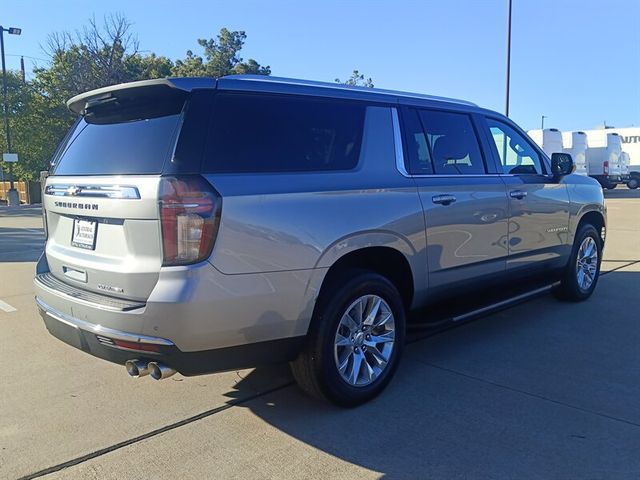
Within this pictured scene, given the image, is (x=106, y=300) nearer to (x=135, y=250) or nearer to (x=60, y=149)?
(x=135, y=250)

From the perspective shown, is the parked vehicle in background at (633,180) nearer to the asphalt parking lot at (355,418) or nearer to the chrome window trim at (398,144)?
the asphalt parking lot at (355,418)

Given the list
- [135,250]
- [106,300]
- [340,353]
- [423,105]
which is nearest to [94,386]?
[106,300]

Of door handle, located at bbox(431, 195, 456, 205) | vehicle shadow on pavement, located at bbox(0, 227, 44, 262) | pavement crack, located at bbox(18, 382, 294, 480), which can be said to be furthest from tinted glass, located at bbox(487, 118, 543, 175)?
vehicle shadow on pavement, located at bbox(0, 227, 44, 262)

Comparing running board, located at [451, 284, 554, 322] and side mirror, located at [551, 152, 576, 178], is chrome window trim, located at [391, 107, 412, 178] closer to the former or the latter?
running board, located at [451, 284, 554, 322]

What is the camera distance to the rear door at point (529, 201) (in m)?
4.89

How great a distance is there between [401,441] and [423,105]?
2541 mm

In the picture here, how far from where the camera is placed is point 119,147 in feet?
10.5

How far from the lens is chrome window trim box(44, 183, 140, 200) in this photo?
113 inches

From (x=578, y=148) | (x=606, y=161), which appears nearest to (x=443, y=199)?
(x=578, y=148)

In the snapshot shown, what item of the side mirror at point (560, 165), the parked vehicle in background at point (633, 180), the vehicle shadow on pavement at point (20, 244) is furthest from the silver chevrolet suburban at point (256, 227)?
the parked vehicle in background at point (633, 180)

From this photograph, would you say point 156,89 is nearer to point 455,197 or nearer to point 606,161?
point 455,197

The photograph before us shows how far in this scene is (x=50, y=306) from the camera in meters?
3.37

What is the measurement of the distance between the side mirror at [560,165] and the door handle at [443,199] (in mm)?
1945

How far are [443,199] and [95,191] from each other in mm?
2424
